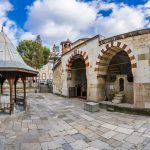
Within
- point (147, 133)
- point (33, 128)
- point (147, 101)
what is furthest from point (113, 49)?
point (33, 128)

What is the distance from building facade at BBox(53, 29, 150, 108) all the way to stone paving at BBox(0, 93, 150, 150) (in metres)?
1.92

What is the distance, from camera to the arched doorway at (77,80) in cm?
1333

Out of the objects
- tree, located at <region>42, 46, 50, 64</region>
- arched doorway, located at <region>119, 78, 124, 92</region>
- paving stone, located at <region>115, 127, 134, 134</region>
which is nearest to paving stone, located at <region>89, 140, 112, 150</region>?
paving stone, located at <region>115, 127, 134, 134</region>

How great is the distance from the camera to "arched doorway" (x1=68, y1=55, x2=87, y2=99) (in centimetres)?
1333

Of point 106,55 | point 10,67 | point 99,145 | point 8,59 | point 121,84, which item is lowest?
point 99,145

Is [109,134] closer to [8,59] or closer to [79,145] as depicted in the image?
[79,145]

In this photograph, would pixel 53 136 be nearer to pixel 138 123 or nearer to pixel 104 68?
pixel 138 123

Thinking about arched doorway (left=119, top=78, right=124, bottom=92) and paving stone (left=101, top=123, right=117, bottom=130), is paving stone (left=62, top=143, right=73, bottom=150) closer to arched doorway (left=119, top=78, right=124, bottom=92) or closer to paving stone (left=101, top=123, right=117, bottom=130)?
paving stone (left=101, top=123, right=117, bottom=130)

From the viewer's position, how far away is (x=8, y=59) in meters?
7.61

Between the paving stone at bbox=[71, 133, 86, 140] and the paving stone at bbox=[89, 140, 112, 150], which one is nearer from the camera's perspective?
the paving stone at bbox=[89, 140, 112, 150]

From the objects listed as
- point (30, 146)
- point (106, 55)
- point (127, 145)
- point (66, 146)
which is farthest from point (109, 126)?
point (106, 55)

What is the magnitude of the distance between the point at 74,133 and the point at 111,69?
21.4ft

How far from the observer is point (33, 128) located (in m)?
5.47

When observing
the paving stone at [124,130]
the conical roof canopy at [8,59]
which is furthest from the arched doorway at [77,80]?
the paving stone at [124,130]
